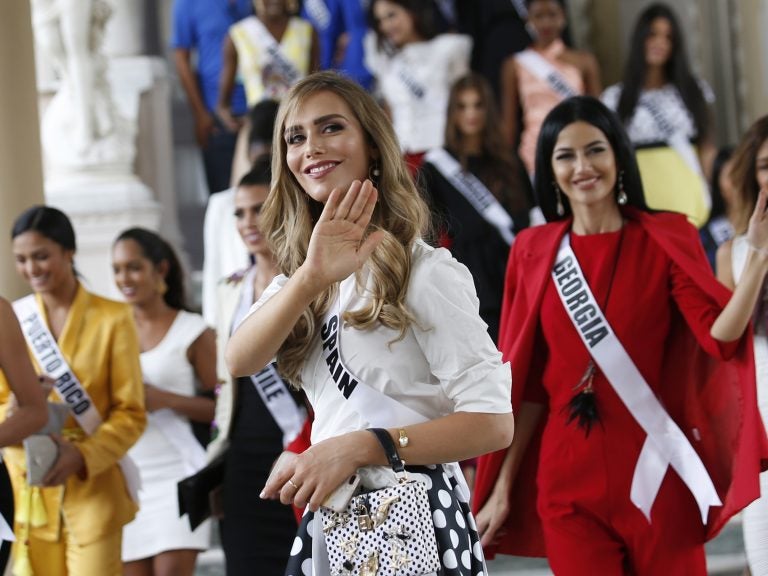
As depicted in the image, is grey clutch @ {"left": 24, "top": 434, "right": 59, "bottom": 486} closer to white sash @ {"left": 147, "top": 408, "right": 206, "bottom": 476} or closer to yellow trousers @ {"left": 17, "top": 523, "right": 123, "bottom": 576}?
yellow trousers @ {"left": 17, "top": 523, "right": 123, "bottom": 576}

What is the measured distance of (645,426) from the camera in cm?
394

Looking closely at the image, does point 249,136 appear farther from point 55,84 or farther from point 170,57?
point 170,57

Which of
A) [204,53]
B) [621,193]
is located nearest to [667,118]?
[204,53]

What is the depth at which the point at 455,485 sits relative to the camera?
2.90m

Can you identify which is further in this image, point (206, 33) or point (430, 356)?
point (206, 33)

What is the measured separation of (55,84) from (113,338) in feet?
13.5

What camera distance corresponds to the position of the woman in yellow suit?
4.53 meters

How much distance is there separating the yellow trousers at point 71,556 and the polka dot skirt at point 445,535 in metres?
1.80

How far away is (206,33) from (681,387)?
561 cm

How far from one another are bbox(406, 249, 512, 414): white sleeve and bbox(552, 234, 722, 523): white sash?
120 cm

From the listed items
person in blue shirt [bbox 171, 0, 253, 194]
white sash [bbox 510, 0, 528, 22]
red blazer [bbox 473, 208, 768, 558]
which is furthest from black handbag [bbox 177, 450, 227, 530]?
white sash [bbox 510, 0, 528, 22]

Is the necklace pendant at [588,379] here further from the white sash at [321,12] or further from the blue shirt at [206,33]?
the white sash at [321,12]

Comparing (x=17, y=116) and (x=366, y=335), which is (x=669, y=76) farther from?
(x=366, y=335)

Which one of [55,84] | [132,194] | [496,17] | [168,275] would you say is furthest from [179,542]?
[496,17]
